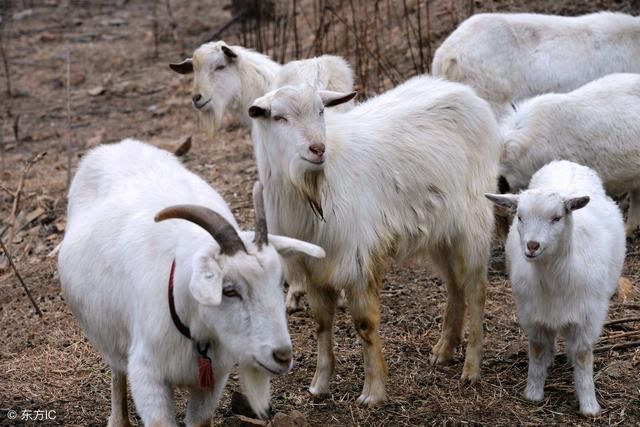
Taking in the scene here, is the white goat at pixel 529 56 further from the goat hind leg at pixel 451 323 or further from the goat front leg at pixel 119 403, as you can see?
the goat front leg at pixel 119 403

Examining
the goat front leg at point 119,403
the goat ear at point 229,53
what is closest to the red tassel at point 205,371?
the goat front leg at point 119,403

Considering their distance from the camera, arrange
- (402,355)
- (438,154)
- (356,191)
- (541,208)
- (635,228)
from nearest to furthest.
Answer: (541,208)
(356,191)
(438,154)
(402,355)
(635,228)

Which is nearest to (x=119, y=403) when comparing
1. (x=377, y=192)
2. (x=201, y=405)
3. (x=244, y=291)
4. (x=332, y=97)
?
(x=201, y=405)

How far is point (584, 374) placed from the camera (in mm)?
4918

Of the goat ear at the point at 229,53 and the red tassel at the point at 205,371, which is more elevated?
the goat ear at the point at 229,53

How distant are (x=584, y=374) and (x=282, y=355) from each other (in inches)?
78.7

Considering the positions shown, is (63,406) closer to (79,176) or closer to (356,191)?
(79,176)

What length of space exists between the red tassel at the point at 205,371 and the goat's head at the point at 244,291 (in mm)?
182

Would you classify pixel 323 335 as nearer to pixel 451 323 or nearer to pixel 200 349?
pixel 451 323

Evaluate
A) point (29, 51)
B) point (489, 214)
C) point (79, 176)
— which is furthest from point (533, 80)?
point (29, 51)

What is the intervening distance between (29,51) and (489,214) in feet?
34.8

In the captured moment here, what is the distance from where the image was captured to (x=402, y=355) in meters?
5.75

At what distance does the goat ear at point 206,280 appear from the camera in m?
3.43

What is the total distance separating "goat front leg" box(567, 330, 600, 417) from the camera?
490cm
